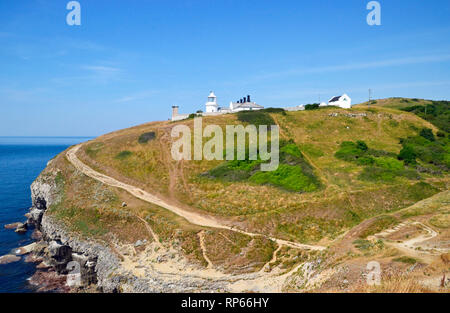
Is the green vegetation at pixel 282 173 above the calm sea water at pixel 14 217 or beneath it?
above

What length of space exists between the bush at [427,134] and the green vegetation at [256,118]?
38.2 metres

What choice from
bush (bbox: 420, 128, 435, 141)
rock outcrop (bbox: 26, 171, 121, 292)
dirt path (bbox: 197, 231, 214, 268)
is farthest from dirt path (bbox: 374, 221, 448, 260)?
bush (bbox: 420, 128, 435, 141)

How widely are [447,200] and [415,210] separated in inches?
256

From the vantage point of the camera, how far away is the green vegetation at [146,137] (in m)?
64.6

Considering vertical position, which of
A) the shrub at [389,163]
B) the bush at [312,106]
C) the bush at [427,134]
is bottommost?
the shrub at [389,163]

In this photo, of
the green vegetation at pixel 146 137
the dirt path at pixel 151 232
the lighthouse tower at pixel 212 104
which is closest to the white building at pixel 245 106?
the lighthouse tower at pixel 212 104

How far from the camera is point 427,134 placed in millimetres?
67312

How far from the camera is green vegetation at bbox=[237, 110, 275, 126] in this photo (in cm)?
7033

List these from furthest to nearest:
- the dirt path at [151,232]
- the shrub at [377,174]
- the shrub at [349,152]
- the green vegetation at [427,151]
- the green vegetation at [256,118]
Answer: the green vegetation at [256,118]
the shrub at [349,152]
the green vegetation at [427,151]
the shrub at [377,174]
the dirt path at [151,232]

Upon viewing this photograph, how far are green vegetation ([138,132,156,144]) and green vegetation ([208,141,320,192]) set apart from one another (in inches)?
812

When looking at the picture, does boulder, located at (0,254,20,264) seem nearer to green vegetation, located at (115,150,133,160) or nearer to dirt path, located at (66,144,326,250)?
dirt path, located at (66,144,326,250)

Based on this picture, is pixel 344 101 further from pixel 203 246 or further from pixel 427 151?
pixel 203 246

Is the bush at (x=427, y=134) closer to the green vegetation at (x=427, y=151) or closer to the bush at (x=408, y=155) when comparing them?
the green vegetation at (x=427, y=151)
